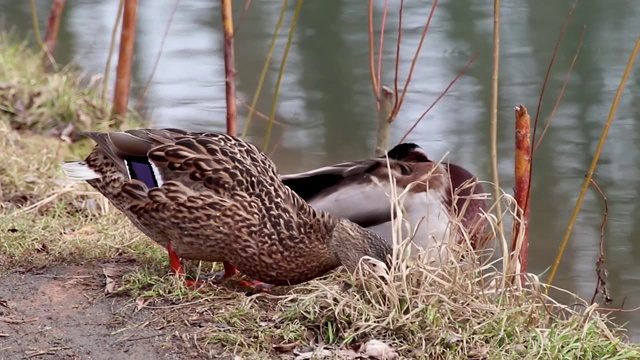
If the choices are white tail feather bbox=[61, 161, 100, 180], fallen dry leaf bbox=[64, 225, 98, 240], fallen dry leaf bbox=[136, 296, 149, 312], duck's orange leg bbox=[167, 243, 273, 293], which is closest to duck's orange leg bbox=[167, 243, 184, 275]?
duck's orange leg bbox=[167, 243, 273, 293]

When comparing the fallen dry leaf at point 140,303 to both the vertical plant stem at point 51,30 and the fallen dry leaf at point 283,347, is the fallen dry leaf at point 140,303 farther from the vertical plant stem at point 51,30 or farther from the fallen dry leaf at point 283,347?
the vertical plant stem at point 51,30

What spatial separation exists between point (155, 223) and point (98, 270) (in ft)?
1.39

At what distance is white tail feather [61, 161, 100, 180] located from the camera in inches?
160

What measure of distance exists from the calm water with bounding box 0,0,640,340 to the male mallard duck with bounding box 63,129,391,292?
2643 millimetres

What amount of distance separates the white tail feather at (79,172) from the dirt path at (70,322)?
0.37 m

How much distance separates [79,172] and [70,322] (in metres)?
0.71

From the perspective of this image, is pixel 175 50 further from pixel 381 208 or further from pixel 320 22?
pixel 381 208

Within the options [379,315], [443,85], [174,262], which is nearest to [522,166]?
[379,315]

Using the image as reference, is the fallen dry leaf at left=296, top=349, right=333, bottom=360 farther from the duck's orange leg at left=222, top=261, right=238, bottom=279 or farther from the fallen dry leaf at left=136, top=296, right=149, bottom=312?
the duck's orange leg at left=222, top=261, right=238, bottom=279

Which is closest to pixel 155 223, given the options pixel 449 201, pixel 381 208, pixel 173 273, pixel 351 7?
pixel 173 273

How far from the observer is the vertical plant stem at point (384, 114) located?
4762 mm

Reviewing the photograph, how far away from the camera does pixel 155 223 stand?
3857 mm

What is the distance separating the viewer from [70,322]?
3635mm

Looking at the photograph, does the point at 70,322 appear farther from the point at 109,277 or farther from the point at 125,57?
the point at 125,57
